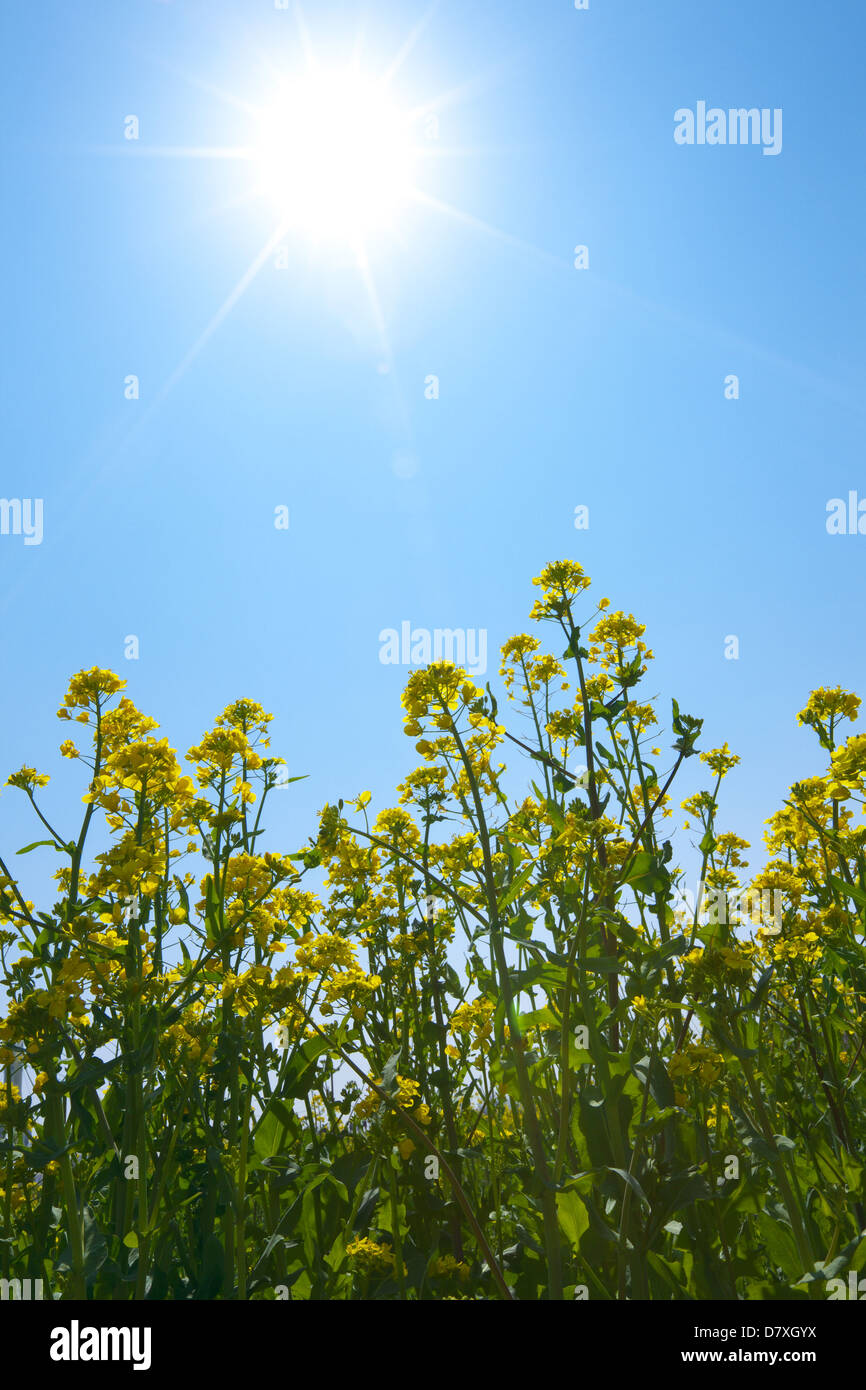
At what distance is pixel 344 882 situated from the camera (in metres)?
3.78

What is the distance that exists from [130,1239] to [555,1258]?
1209mm

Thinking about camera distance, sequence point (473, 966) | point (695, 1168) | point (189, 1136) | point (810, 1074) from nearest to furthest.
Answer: point (695, 1168) → point (473, 966) → point (189, 1136) → point (810, 1074)

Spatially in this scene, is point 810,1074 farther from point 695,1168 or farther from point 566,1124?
point 566,1124

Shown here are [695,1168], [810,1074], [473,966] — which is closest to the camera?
[695,1168]
